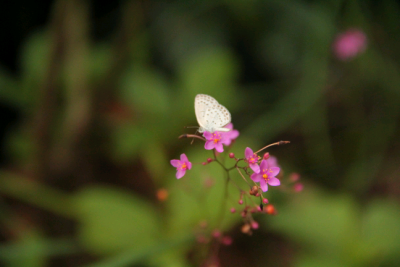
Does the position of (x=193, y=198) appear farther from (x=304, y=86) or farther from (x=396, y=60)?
(x=396, y=60)

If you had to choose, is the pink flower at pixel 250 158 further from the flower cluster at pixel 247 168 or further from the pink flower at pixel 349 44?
the pink flower at pixel 349 44

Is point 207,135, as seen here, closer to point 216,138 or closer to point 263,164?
point 216,138

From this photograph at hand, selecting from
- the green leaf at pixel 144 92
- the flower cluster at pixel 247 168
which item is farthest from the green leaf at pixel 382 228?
the green leaf at pixel 144 92

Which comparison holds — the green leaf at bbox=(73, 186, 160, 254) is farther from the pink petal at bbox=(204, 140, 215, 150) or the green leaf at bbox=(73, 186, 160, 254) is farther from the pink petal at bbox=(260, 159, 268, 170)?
the pink petal at bbox=(260, 159, 268, 170)

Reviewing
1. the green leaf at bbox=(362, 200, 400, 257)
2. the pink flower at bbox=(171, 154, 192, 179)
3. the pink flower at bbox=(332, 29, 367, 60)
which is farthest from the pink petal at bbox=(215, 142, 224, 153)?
the pink flower at bbox=(332, 29, 367, 60)

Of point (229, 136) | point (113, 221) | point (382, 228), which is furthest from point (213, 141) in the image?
point (382, 228)

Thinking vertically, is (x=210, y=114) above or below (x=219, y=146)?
above
